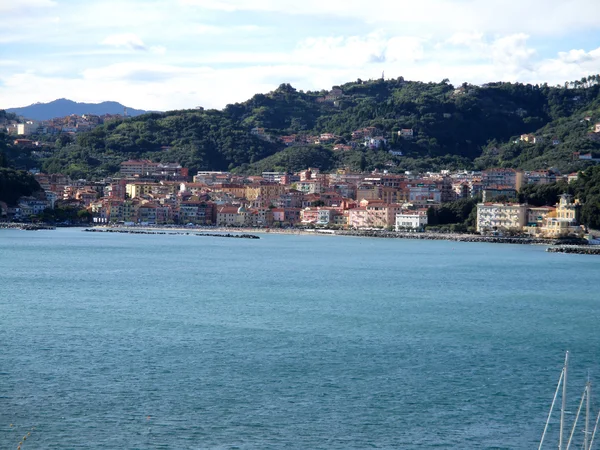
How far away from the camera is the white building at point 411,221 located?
54.2 metres

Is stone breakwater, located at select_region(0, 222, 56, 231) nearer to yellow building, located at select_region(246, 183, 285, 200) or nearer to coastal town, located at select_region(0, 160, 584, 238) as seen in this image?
coastal town, located at select_region(0, 160, 584, 238)

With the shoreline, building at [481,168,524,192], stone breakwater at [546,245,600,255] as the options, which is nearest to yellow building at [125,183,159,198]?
the shoreline

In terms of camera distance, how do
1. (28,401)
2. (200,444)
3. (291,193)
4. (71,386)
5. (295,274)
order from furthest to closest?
(291,193)
(295,274)
(71,386)
(28,401)
(200,444)

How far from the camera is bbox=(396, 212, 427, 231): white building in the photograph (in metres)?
54.2

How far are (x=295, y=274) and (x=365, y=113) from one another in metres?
68.3

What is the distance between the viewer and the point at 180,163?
8175 centimetres

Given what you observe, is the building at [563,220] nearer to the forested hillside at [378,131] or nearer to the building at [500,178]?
the building at [500,178]

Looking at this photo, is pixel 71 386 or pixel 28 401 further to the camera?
pixel 71 386

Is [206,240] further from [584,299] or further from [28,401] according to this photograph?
[28,401]

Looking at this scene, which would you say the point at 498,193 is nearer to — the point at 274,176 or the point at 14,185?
the point at 274,176

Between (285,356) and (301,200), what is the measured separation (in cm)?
5057

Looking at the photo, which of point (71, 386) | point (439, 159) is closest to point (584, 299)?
point (71, 386)

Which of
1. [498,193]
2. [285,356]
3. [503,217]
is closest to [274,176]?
[498,193]

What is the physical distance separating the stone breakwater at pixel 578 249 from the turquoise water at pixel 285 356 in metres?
12.2
